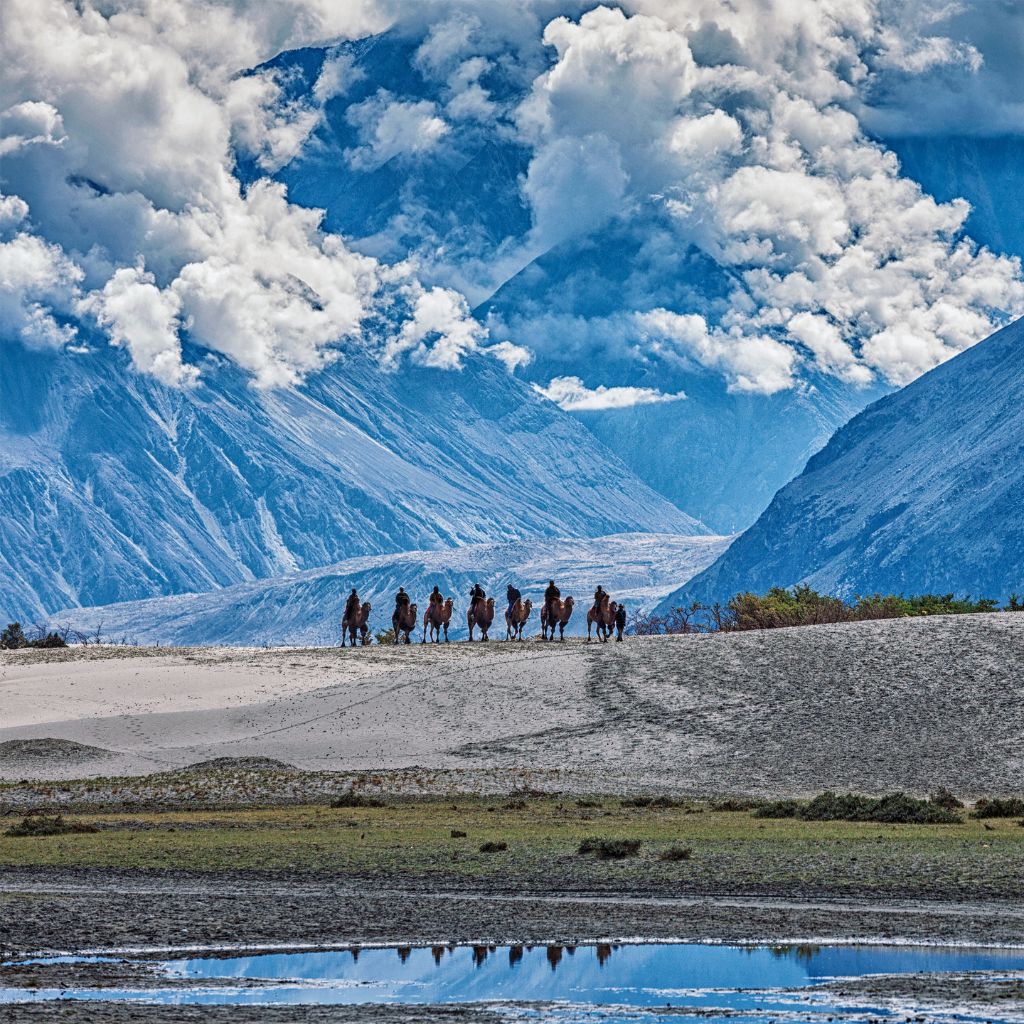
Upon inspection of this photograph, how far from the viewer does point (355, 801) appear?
44812 mm

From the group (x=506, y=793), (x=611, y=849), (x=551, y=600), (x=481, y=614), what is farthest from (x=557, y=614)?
(x=611, y=849)

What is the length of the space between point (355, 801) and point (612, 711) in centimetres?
1377

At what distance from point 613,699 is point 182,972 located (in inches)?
1432

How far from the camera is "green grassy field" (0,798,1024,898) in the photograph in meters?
29.7

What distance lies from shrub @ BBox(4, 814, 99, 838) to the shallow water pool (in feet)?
51.2

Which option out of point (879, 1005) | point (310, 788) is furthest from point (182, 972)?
point (310, 788)

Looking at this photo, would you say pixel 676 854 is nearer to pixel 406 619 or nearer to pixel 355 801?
pixel 355 801

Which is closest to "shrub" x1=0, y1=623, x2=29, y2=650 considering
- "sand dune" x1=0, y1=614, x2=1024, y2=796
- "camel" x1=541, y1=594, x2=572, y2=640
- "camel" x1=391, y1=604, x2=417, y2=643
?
"sand dune" x1=0, y1=614, x2=1024, y2=796

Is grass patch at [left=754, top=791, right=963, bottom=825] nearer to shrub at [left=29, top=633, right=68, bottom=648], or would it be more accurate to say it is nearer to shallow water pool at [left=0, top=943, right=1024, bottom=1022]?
shallow water pool at [left=0, top=943, right=1024, bottom=1022]

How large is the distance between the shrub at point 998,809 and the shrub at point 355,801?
497 inches

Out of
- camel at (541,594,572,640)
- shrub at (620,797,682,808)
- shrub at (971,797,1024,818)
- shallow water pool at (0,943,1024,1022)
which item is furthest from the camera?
camel at (541,594,572,640)

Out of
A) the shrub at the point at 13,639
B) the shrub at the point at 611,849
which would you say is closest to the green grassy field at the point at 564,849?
the shrub at the point at 611,849

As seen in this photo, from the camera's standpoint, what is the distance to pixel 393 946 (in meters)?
24.4

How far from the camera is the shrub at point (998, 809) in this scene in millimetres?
40031
